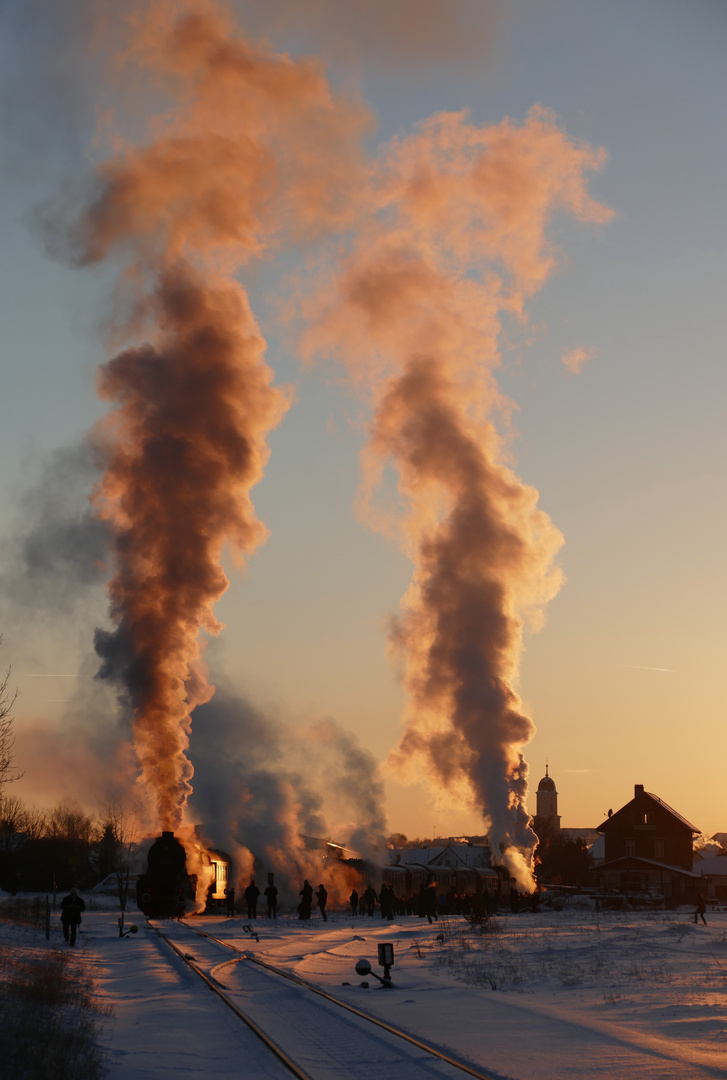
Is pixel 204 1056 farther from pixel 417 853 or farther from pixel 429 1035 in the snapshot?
pixel 417 853

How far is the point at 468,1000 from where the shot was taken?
1862 centimetres

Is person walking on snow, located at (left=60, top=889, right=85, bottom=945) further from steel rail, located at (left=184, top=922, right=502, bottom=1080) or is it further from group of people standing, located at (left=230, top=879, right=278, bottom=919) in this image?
group of people standing, located at (left=230, top=879, right=278, bottom=919)

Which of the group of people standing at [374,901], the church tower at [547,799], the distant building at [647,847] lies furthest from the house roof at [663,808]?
the church tower at [547,799]

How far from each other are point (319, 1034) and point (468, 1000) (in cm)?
532

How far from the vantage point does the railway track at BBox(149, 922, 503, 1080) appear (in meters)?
11.8

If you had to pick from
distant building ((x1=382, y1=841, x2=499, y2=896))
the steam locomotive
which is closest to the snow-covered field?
the steam locomotive

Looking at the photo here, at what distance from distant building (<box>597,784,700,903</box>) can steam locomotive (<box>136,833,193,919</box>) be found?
56.1 meters

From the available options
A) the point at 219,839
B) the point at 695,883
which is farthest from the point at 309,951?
the point at 695,883

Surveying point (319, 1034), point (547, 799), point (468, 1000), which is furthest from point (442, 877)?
point (547, 799)

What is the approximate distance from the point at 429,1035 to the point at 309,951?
1472 cm

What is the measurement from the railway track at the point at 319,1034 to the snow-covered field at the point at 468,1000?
4.2 inches

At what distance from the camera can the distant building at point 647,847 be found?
293 ft

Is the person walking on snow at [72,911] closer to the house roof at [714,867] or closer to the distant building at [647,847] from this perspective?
the distant building at [647,847]

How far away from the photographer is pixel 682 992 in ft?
64.1
